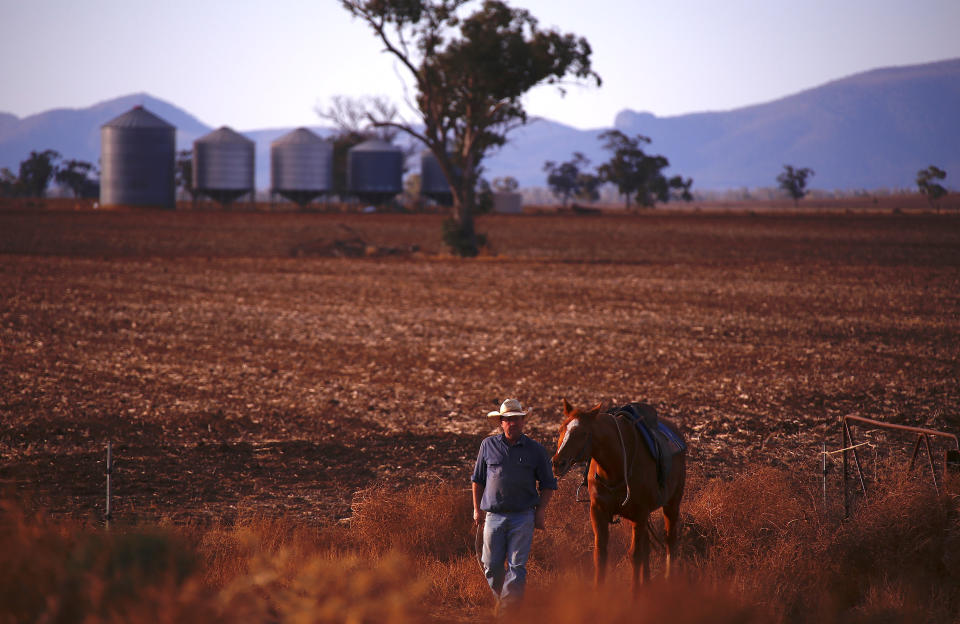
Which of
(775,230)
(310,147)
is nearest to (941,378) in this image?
(775,230)

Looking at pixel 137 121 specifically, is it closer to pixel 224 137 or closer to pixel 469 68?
pixel 224 137

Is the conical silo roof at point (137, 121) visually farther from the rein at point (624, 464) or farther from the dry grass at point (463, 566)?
the rein at point (624, 464)

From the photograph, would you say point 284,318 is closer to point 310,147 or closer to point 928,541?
point 928,541

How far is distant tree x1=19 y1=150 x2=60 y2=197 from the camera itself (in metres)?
140

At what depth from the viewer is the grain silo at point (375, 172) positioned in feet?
321

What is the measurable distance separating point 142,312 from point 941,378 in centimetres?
2171

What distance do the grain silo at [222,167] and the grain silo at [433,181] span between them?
1879 centimetres

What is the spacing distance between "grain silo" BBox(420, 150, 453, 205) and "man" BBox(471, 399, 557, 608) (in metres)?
92.7

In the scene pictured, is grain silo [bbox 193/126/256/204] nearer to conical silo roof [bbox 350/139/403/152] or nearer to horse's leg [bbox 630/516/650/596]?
conical silo roof [bbox 350/139/403/152]

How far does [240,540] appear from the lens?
345 inches

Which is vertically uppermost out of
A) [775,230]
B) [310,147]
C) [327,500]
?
[310,147]

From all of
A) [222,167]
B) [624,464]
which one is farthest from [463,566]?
[222,167]

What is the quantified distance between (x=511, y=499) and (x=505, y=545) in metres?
0.45

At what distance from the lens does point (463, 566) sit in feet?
29.2
